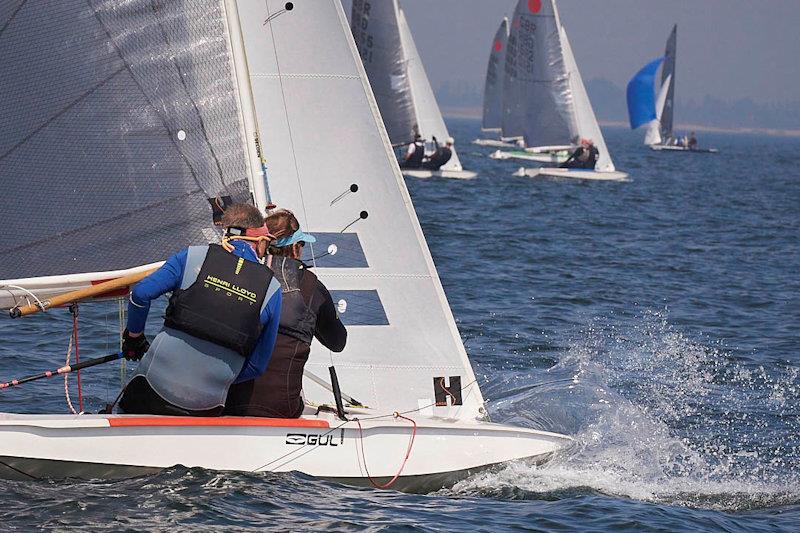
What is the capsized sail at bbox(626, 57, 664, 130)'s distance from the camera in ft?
179

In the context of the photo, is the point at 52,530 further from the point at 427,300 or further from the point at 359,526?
the point at 427,300

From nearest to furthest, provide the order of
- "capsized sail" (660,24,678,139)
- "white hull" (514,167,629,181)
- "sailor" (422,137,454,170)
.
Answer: "sailor" (422,137,454,170) < "white hull" (514,167,629,181) < "capsized sail" (660,24,678,139)

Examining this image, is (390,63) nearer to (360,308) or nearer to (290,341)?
(360,308)

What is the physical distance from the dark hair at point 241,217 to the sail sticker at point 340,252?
100 cm

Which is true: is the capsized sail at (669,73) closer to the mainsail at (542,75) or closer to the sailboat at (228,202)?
the mainsail at (542,75)

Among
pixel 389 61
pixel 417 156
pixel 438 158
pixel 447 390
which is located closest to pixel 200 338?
pixel 447 390

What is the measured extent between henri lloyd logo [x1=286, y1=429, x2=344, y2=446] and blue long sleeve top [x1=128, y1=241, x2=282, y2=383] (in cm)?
34

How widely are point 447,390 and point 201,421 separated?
144 centimetres

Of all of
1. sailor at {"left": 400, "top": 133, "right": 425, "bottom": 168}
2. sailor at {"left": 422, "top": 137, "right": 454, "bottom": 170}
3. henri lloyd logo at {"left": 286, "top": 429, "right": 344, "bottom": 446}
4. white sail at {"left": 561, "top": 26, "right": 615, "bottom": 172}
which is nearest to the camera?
henri lloyd logo at {"left": 286, "top": 429, "right": 344, "bottom": 446}

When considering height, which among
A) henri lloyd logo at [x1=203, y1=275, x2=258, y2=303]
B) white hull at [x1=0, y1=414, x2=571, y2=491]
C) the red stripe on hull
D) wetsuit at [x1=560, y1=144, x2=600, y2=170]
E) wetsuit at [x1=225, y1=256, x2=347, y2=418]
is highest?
wetsuit at [x1=560, y1=144, x2=600, y2=170]

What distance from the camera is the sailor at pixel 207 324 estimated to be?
540 cm

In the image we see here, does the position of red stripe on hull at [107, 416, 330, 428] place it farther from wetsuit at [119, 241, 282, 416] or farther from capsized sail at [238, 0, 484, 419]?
capsized sail at [238, 0, 484, 419]

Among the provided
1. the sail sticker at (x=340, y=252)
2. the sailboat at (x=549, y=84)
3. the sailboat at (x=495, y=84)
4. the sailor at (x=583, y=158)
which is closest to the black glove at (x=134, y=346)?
the sail sticker at (x=340, y=252)

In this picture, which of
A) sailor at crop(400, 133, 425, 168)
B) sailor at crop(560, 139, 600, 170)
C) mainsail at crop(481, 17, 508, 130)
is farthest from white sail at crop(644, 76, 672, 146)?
sailor at crop(400, 133, 425, 168)
